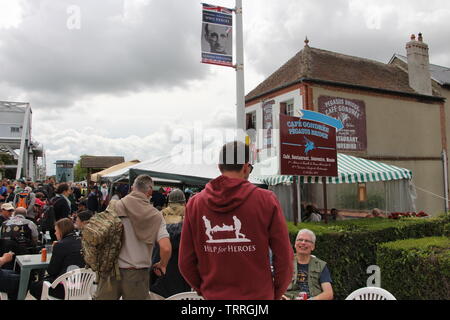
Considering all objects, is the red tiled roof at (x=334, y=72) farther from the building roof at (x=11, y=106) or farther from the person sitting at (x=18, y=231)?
the building roof at (x=11, y=106)

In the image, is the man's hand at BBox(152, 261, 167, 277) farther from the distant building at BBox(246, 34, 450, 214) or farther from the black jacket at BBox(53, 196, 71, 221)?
the distant building at BBox(246, 34, 450, 214)

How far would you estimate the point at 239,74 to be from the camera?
8.91 metres

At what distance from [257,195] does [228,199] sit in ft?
0.58

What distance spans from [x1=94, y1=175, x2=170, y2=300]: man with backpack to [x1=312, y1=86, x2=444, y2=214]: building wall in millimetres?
13058

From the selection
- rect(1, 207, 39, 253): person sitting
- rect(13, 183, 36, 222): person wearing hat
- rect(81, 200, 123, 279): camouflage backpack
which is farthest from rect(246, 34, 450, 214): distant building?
rect(81, 200, 123, 279): camouflage backpack

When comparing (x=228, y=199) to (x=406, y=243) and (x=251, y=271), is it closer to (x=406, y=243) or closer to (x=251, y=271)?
(x=251, y=271)

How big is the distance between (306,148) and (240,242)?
16.5ft

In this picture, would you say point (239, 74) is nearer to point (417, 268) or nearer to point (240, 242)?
point (417, 268)

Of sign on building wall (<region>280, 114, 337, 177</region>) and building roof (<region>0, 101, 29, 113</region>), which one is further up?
building roof (<region>0, 101, 29, 113</region>)

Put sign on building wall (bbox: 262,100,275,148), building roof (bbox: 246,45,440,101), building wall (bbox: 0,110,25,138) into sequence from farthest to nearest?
building wall (bbox: 0,110,25,138), sign on building wall (bbox: 262,100,275,148), building roof (bbox: 246,45,440,101)

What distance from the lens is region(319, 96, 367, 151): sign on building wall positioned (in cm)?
1557

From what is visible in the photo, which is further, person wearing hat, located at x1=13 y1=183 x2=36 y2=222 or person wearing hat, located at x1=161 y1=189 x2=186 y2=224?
person wearing hat, located at x1=13 y1=183 x2=36 y2=222

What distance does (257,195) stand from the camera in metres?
2.28
